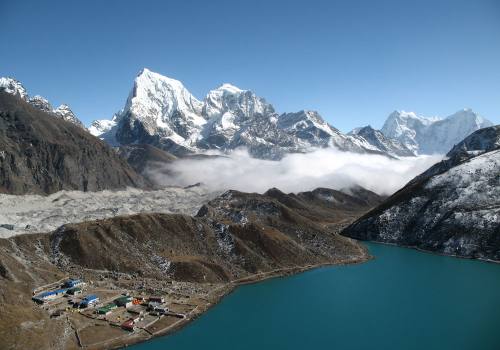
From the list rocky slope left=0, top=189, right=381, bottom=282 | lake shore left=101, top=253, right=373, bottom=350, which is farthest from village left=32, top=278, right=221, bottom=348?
rocky slope left=0, top=189, right=381, bottom=282

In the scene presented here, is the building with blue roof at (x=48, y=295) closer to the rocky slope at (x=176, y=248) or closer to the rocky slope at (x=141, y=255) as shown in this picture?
the rocky slope at (x=141, y=255)

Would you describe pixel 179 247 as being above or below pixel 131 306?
above

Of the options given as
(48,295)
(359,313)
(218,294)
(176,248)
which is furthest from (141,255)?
(359,313)

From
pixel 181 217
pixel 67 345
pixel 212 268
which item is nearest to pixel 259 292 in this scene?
pixel 212 268

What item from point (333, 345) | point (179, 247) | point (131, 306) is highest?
point (179, 247)

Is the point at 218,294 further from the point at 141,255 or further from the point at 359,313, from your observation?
the point at 359,313

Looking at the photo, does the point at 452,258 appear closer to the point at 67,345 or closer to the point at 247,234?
the point at 247,234

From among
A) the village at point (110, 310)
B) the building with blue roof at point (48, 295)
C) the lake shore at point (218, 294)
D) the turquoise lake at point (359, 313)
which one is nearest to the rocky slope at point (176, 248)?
the lake shore at point (218, 294)
